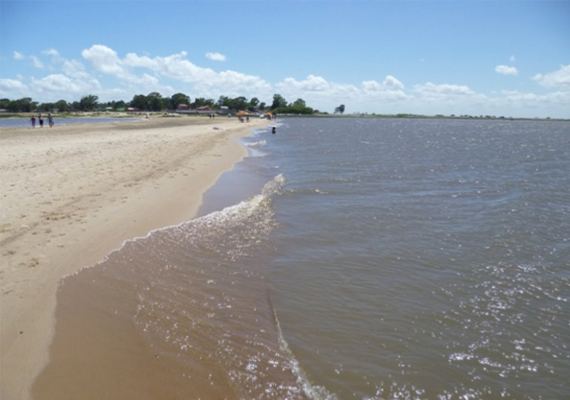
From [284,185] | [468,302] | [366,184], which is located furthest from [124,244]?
[366,184]

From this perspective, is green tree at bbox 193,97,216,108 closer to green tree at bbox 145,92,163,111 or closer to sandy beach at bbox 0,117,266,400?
green tree at bbox 145,92,163,111

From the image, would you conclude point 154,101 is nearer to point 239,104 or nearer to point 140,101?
point 140,101

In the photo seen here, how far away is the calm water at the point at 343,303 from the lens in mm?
4762

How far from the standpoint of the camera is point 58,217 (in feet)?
32.2

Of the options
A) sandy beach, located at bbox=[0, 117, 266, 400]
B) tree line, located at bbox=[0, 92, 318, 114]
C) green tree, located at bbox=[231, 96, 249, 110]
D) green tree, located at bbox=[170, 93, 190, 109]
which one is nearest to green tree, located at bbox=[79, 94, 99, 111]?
tree line, located at bbox=[0, 92, 318, 114]

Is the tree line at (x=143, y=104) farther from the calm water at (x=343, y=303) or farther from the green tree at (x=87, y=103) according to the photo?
the calm water at (x=343, y=303)

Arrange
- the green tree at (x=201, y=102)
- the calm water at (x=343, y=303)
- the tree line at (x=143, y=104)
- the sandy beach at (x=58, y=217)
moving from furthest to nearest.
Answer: the green tree at (x=201, y=102)
the tree line at (x=143, y=104)
the sandy beach at (x=58, y=217)
the calm water at (x=343, y=303)

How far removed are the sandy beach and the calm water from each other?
0.38 m

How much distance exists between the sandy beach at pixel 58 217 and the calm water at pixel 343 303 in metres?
0.38

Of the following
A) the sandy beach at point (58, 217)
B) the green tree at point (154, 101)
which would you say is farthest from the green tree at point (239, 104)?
the sandy beach at point (58, 217)

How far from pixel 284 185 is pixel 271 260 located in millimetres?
8660

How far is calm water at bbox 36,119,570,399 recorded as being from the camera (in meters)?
4.76

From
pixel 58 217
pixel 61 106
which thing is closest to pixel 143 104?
pixel 61 106

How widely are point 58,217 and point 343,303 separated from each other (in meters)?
7.60
